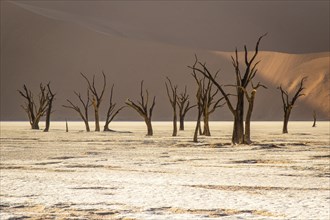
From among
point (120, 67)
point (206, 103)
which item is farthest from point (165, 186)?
point (120, 67)

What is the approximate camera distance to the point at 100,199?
258 inches

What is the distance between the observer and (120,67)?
89.5 meters

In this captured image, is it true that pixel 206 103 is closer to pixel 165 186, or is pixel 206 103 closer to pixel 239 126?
pixel 239 126

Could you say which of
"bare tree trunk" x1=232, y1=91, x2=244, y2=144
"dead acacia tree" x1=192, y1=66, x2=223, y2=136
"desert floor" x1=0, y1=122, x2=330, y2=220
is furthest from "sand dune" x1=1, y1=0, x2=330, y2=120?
"desert floor" x1=0, y1=122, x2=330, y2=220

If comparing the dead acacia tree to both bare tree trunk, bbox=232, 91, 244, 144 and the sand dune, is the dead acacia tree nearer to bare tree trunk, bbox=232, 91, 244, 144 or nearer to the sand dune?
bare tree trunk, bbox=232, 91, 244, 144

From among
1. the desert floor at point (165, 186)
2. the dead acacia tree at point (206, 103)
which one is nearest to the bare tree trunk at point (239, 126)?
the dead acacia tree at point (206, 103)

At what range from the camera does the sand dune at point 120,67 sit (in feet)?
277

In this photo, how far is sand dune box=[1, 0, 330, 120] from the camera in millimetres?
84562

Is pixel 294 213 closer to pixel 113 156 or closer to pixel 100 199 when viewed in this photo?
pixel 100 199

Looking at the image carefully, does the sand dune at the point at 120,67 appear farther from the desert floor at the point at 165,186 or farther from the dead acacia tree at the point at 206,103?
the desert floor at the point at 165,186

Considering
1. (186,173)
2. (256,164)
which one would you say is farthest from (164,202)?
(256,164)

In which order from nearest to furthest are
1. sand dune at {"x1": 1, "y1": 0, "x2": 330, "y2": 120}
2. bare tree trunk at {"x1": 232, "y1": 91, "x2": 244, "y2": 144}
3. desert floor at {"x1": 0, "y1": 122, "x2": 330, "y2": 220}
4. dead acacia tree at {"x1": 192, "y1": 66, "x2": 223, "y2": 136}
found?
desert floor at {"x1": 0, "y1": 122, "x2": 330, "y2": 220} → bare tree trunk at {"x1": 232, "y1": 91, "x2": 244, "y2": 144} → dead acacia tree at {"x1": 192, "y1": 66, "x2": 223, "y2": 136} → sand dune at {"x1": 1, "y1": 0, "x2": 330, "y2": 120}

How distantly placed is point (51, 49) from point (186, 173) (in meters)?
85.7

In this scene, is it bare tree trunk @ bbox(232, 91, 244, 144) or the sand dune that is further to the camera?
the sand dune
